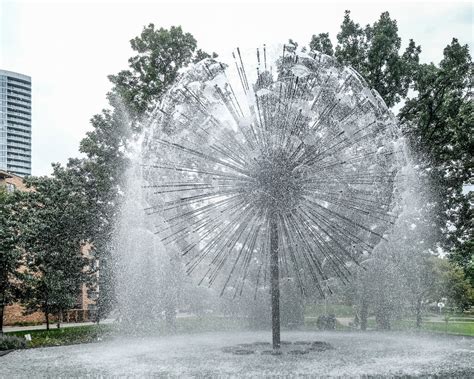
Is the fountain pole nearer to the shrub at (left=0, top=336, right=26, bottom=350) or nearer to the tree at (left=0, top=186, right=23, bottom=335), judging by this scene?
the shrub at (left=0, top=336, right=26, bottom=350)

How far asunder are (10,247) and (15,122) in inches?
6013

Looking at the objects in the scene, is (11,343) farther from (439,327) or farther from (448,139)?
(439,327)

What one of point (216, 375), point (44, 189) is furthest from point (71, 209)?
point (216, 375)

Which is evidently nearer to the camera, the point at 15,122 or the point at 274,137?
the point at 274,137

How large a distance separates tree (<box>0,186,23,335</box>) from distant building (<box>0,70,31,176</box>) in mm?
141122

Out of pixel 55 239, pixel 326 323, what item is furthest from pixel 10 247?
pixel 326 323

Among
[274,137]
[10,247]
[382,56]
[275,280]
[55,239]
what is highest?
[382,56]

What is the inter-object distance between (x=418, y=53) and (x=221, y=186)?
17.0 meters

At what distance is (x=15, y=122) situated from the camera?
Answer: 163250 millimetres

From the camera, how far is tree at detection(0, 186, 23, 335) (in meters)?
23.7

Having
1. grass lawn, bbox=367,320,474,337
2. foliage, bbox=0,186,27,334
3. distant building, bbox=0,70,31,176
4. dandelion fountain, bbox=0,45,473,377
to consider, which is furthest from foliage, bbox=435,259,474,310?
distant building, bbox=0,70,31,176

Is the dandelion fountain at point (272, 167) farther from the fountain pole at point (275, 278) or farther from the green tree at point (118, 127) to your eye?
the green tree at point (118, 127)

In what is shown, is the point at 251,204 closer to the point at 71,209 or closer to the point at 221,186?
the point at 221,186

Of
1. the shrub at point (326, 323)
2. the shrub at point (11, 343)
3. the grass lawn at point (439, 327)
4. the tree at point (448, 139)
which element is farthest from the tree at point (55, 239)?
the tree at point (448, 139)
